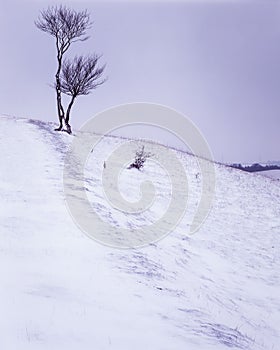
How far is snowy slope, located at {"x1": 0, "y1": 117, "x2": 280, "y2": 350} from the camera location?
4.74 metres

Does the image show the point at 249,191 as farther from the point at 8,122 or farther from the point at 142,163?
the point at 8,122

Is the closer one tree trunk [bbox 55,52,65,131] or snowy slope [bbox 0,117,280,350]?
snowy slope [bbox 0,117,280,350]

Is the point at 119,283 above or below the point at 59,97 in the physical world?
below

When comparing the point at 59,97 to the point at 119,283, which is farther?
the point at 59,97

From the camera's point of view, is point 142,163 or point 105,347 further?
point 142,163

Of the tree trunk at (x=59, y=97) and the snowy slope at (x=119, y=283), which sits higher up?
the tree trunk at (x=59, y=97)

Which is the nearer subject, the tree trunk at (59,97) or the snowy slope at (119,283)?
the snowy slope at (119,283)

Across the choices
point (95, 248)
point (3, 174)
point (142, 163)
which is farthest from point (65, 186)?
point (142, 163)

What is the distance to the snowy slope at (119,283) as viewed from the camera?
15.6 feet

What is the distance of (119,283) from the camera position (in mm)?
6523

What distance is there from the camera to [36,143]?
66.1 ft

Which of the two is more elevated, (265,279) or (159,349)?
(159,349)

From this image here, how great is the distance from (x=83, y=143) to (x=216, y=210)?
37.9 feet

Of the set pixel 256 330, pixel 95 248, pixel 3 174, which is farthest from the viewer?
pixel 3 174
